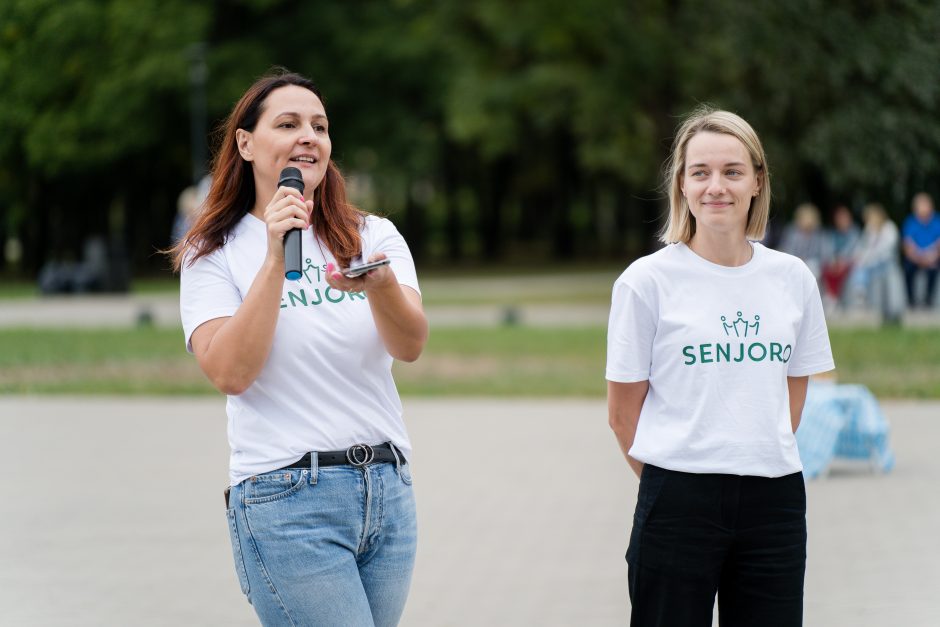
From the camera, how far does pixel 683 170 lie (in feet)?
11.5

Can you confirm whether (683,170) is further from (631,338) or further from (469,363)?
(469,363)

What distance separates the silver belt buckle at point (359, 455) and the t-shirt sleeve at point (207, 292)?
0.39m

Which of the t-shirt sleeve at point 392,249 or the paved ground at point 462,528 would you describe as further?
the paved ground at point 462,528

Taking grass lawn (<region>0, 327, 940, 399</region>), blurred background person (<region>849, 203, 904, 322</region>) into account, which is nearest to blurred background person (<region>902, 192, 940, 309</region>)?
blurred background person (<region>849, 203, 904, 322</region>)

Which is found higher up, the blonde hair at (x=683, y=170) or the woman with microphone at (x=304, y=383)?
the blonde hair at (x=683, y=170)

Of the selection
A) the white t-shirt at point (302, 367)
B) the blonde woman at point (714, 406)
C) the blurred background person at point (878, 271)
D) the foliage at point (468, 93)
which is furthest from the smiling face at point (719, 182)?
the blurred background person at point (878, 271)

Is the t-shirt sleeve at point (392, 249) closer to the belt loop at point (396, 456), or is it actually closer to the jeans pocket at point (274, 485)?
the belt loop at point (396, 456)

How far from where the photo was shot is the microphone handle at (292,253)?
2934 mm

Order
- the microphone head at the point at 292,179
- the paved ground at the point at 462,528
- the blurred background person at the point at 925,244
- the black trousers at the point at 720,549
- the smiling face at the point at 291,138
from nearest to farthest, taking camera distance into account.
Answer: the microphone head at the point at 292,179 < the smiling face at the point at 291,138 < the black trousers at the point at 720,549 < the paved ground at the point at 462,528 < the blurred background person at the point at 925,244

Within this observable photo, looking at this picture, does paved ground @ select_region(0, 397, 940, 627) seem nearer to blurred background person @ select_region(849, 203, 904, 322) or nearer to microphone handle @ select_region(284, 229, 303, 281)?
microphone handle @ select_region(284, 229, 303, 281)

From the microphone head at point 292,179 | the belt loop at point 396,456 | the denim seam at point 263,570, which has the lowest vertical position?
the denim seam at point 263,570

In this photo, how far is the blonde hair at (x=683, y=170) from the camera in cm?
341

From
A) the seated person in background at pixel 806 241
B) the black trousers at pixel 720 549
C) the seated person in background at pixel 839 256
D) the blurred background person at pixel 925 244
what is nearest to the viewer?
the black trousers at pixel 720 549

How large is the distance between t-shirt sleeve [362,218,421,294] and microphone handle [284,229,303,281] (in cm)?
31
